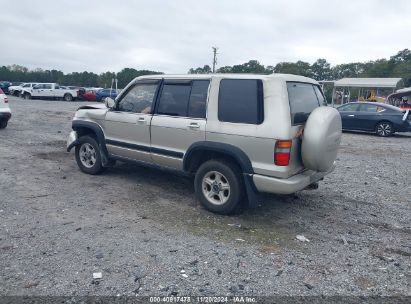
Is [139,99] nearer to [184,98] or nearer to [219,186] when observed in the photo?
[184,98]

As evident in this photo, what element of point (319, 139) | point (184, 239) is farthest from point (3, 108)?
point (319, 139)

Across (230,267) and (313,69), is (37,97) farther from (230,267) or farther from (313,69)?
(313,69)

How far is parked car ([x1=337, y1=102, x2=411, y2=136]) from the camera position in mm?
14266

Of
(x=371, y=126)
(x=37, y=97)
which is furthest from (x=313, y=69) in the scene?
(x=371, y=126)

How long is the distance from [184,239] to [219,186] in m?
1.02

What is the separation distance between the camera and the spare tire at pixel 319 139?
4.23 meters

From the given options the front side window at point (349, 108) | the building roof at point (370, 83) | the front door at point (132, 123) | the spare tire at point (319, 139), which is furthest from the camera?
the building roof at point (370, 83)

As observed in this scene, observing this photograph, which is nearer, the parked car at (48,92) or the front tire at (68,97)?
the parked car at (48,92)

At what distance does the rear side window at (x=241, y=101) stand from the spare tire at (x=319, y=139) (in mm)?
630

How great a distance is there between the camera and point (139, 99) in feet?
18.9

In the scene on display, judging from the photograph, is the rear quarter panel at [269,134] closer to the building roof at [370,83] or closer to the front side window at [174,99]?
the front side window at [174,99]

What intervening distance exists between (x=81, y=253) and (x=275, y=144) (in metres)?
2.52

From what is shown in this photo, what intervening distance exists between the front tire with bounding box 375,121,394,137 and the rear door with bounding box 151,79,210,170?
1222cm

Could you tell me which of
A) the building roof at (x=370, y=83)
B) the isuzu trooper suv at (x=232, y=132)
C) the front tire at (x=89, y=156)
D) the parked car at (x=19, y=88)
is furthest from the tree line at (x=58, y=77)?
the isuzu trooper suv at (x=232, y=132)
